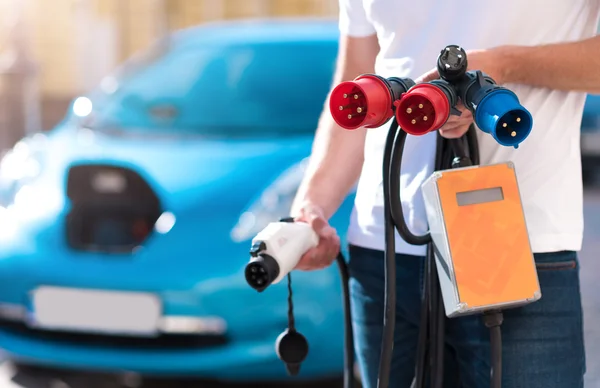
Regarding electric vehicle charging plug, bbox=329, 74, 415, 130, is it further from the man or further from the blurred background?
the blurred background

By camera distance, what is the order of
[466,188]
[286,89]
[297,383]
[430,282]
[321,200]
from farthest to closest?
1. [286,89]
2. [297,383]
3. [321,200]
4. [430,282]
5. [466,188]

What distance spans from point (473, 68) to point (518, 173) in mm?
218

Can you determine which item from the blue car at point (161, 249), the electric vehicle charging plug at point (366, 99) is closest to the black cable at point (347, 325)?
the electric vehicle charging plug at point (366, 99)

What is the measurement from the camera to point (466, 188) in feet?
4.68

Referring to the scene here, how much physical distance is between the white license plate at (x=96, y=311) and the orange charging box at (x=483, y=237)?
6.74 feet

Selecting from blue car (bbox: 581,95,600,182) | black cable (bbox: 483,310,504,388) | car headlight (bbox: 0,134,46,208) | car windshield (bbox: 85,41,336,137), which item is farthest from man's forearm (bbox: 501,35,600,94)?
blue car (bbox: 581,95,600,182)

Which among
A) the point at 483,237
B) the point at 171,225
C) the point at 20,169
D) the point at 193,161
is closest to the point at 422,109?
the point at 483,237

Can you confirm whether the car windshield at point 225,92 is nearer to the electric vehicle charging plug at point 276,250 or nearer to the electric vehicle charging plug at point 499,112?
the electric vehicle charging plug at point 276,250

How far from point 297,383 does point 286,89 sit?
1.28 m

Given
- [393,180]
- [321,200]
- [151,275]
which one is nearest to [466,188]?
[393,180]

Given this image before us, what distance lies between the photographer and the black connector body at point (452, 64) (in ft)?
4.40

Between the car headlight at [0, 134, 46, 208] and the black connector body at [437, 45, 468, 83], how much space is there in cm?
275

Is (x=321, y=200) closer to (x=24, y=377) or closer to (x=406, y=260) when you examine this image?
(x=406, y=260)

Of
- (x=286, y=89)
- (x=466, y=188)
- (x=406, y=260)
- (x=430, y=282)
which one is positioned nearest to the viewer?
(x=466, y=188)
